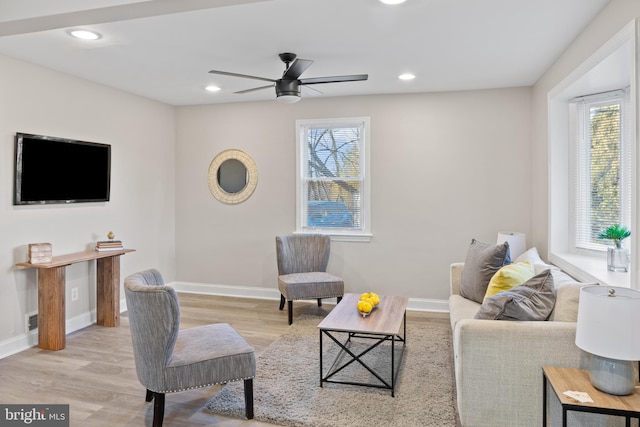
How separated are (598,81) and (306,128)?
315 cm

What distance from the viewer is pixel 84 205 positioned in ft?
14.7

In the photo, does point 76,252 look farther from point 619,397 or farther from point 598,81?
point 598,81

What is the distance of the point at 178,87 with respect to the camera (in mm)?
4809

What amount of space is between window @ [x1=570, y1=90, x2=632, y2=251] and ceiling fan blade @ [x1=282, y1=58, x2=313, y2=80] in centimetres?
240

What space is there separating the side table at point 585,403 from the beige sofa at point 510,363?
0.09 metres

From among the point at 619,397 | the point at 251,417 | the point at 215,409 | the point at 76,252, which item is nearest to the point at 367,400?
the point at 251,417

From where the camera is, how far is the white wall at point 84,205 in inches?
147

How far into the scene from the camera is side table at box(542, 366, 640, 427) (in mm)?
1757

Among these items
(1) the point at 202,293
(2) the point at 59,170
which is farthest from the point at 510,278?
(1) the point at 202,293

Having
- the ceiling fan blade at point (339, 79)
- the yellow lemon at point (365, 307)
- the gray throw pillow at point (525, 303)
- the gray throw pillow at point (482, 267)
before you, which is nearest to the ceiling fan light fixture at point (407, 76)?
the ceiling fan blade at point (339, 79)

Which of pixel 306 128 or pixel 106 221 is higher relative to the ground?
pixel 306 128

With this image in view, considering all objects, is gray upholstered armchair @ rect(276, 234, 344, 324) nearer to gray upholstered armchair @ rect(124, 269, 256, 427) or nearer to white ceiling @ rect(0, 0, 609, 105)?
white ceiling @ rect(0, 0, 609, 105)

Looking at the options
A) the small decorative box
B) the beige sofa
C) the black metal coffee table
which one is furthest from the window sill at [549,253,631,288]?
the small decorative box

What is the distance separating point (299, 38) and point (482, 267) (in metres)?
2.34
